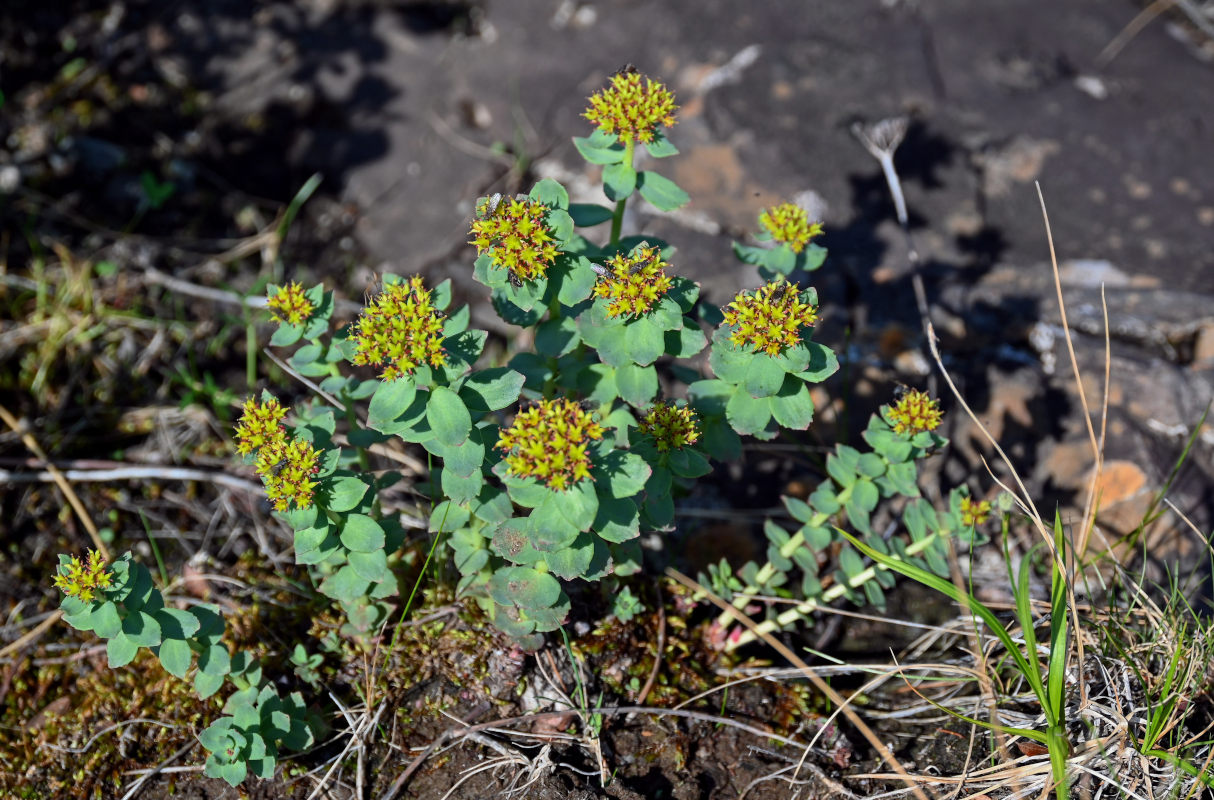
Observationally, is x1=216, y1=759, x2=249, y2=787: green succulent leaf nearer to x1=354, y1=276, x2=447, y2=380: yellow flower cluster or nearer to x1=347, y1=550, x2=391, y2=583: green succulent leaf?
x1=347, y1=550, x2=391, y2=583: green succulent leaf

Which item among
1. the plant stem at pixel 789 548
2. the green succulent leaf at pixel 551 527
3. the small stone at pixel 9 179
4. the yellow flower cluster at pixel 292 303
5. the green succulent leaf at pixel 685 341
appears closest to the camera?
the green succulent leaf at pixel 551 527

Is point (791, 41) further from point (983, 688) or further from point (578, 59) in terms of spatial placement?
point (983, 688)

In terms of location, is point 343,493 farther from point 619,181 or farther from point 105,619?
point 619,181

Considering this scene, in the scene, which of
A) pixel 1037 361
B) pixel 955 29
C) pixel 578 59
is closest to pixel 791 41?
pixel 955 29

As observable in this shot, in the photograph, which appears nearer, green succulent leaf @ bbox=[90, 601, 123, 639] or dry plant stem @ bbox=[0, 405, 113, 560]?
green succulent leaf @ bbox=[90, 601, 123, 639]

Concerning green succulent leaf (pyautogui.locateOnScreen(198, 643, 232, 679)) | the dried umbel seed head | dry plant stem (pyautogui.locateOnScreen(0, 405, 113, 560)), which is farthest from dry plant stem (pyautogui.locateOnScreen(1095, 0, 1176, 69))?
dry plant stem (pyautogui.locateOnScreen(0, 405, 113, 560))

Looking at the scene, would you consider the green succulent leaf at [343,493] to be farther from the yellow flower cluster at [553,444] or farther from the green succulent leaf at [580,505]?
the green succulent leaf at [580,505]

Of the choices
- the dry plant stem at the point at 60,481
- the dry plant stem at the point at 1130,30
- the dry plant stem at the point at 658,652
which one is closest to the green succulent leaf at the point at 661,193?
the dry plant stem at the point at 658,652
